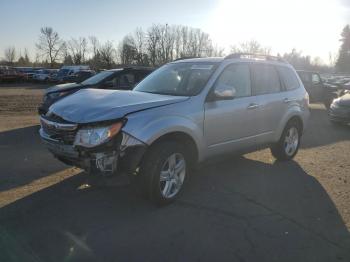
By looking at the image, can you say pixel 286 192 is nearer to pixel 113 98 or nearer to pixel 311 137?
pixel 113 98

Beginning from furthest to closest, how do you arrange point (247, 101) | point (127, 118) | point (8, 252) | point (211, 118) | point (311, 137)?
point (311, 137)
point (247, 101)
point (211, 118)
point (127, 118)
point (8, 252)

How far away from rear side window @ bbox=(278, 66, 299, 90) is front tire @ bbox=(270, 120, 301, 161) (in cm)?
68

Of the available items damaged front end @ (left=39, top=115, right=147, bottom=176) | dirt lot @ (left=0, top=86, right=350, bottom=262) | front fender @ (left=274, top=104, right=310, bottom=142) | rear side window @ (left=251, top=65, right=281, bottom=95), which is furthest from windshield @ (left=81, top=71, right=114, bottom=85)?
damaged front end @ (left=39, top=115, right=147, bottom=176)

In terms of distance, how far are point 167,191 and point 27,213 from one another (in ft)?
5.65

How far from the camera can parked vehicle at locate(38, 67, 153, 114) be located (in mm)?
10938

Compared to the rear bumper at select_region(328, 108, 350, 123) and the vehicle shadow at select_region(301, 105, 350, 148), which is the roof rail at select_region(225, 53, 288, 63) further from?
the rear bumper at select_region(328, 108, 350, 123)

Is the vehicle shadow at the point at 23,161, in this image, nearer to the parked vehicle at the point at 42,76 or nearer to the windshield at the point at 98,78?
the windshield at the point at 98,78

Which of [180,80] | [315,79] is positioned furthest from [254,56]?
[315,79]

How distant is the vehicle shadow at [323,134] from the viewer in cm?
1026

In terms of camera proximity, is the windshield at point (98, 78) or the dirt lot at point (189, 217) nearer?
the dirt lot at point (189, 217)

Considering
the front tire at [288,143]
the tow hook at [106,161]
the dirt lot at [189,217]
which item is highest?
the tow hook at [106,161]

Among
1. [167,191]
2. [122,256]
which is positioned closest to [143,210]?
[167,191]

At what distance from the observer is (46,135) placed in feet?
17.5

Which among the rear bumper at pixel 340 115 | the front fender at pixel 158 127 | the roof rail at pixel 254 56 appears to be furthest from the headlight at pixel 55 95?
the rear bumper at pixel 340 115
